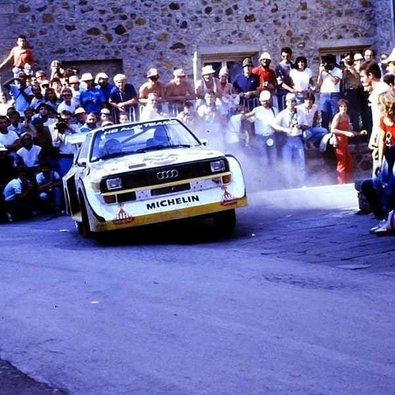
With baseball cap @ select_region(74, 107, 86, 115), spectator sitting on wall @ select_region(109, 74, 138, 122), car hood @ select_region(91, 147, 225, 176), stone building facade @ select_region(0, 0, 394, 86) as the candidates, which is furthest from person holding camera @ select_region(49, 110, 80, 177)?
car hood @ select_region(91, 147, 225, 176)

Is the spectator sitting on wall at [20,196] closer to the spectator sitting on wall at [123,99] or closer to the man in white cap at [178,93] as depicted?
the spectator sitting on wall at [123,99]

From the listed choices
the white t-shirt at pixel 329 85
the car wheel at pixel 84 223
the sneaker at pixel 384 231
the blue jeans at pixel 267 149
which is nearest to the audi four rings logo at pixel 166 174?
the car wheel at pixel 84 223

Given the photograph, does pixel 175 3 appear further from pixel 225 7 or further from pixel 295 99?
pixel 295 99

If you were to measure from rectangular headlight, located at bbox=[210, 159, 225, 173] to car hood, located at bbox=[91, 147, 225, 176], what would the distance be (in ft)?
0.30

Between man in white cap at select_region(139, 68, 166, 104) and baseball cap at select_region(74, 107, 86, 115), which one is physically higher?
man in white cap at select_region(139, 68, 166, 104)

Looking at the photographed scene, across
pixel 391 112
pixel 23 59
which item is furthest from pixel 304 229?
pixel 23 59

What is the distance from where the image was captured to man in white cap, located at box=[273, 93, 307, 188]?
23.7m

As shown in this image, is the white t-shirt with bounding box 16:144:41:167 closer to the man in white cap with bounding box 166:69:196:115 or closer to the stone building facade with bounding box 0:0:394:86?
the man in white cap with bounding box 166:69:196:115

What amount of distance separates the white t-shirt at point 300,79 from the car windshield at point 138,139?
8512mm

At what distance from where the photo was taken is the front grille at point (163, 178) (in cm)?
1562

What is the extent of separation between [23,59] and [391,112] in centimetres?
1433

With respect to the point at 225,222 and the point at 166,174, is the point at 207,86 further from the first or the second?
the point at 166,174

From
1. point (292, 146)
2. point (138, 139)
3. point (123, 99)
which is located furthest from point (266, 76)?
point (138, 139)

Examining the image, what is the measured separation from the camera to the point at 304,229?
16078mm
